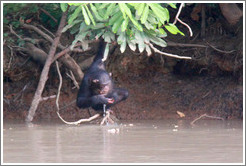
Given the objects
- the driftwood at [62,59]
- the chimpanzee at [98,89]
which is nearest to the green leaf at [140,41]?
the chimpanzee at [98,89]

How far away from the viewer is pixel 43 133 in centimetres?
859

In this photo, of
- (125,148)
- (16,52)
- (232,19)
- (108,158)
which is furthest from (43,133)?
(232,19)

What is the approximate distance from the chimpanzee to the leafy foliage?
755 mm

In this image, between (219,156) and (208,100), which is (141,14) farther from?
(208,100)

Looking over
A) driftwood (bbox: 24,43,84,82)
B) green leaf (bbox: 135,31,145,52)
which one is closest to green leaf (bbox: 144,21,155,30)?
green leaf (bbox: 135,31,145,52)

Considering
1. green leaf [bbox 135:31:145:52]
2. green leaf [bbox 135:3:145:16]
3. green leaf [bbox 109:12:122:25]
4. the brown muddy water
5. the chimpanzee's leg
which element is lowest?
the brown muddy water

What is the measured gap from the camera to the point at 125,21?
8.09m

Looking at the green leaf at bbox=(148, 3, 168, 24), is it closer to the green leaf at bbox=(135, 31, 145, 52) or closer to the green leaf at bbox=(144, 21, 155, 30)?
the green leaf at bbox=(144, 21, 155, 30)

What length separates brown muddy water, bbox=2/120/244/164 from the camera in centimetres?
614

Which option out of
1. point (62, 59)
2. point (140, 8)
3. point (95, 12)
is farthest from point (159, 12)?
point (62, 59)

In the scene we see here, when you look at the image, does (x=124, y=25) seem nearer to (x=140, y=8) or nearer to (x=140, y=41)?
(x=140, y=8)

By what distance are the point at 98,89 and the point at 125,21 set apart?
8.00ft

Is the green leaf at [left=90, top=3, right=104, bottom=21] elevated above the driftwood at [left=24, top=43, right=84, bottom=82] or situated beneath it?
elevated above

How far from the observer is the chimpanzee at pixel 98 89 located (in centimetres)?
1020
